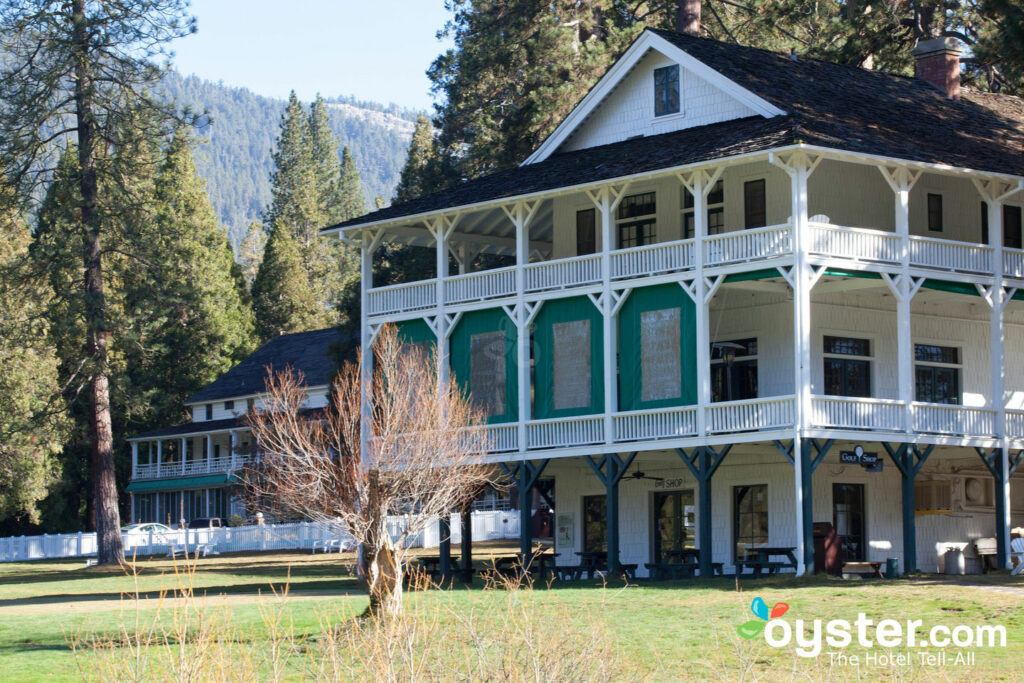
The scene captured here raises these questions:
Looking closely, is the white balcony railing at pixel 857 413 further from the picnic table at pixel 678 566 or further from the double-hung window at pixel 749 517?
the picnic table at pixel 678 566

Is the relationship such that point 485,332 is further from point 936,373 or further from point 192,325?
point 192,325

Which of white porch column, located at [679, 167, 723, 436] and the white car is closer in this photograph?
white porch column, located at [679, 167, 723, 436]

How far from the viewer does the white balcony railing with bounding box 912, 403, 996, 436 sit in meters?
33.4

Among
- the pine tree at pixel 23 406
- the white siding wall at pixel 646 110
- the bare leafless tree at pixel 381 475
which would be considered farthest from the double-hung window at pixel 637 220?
the pine tree at pixel 23 406

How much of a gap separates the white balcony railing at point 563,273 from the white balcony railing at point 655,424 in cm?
329

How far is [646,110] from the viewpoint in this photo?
38938 mm

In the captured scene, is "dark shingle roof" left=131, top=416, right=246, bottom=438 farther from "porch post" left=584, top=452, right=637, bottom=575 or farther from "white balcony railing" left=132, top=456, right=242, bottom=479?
"porch post" left=584, top=452, right=637, bottom=575

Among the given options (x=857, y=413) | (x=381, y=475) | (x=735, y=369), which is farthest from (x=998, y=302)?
(x=381, y=475)

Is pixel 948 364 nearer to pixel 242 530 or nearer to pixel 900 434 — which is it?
pixel 900 434

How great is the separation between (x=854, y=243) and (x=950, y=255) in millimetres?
2789

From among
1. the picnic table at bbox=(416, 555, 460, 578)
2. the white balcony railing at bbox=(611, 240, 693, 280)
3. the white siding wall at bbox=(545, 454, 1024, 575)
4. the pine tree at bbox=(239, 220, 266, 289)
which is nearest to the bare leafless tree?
A: the white balcony railing at bbox=(611, 240, 693, 280)

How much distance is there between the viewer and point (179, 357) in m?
83.6

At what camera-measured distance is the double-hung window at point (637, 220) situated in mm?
37938

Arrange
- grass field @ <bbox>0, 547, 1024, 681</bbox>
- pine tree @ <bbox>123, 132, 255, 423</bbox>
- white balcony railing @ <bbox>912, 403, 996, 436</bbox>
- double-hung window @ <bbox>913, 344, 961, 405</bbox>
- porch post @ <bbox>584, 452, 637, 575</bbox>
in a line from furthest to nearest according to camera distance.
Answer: pine tree @ <bbox>123, 132, 255, 423</bbox>
double-hung window @ <bbox>913, 344, 961, 405</bbox>
porch post @ <bbox>584, 452, 637, 575</bbox>
white balcony railing @ <bbox>912, 403, 996, 436</bbox>
grass field @ <bbox>0, 547, 1024, 681</bbox>
